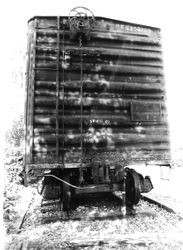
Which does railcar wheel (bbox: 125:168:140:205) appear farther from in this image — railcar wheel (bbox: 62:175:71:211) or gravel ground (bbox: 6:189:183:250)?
railcar wheel (bbox: 62:175:71:211)

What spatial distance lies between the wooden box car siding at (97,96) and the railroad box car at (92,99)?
0.02m

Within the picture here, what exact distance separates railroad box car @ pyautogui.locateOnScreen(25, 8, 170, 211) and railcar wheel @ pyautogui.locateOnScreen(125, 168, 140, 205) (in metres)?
0.46

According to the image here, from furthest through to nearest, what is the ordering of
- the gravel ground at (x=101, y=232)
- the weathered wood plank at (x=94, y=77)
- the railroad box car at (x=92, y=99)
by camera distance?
the weathered wood plank at (x=94, y=77) → the railroad box car at (x=92, y=99) → the gravel ground at (x=101, y=232)

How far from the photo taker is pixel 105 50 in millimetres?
5590

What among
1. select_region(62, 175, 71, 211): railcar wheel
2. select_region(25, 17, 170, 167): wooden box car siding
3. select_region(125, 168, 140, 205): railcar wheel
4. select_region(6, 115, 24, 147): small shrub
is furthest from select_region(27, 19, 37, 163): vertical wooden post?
select_region(6, 115, 24, 147): small shrub

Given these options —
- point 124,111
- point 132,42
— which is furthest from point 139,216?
point 132,42

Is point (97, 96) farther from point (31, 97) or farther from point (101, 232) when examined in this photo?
point (101, 232)

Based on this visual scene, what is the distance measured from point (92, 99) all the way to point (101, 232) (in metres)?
2.93

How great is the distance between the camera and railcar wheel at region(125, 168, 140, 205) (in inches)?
217

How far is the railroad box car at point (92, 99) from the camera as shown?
16.6ft

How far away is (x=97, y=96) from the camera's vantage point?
5.41m

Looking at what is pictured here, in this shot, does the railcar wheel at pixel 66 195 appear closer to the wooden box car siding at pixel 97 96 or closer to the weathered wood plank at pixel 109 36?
the wooden box car siding at pixel 97 96

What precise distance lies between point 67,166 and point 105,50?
3035mm

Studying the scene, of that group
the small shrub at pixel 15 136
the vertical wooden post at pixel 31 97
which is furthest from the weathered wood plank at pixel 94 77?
the small shrub at pixel 15 136
